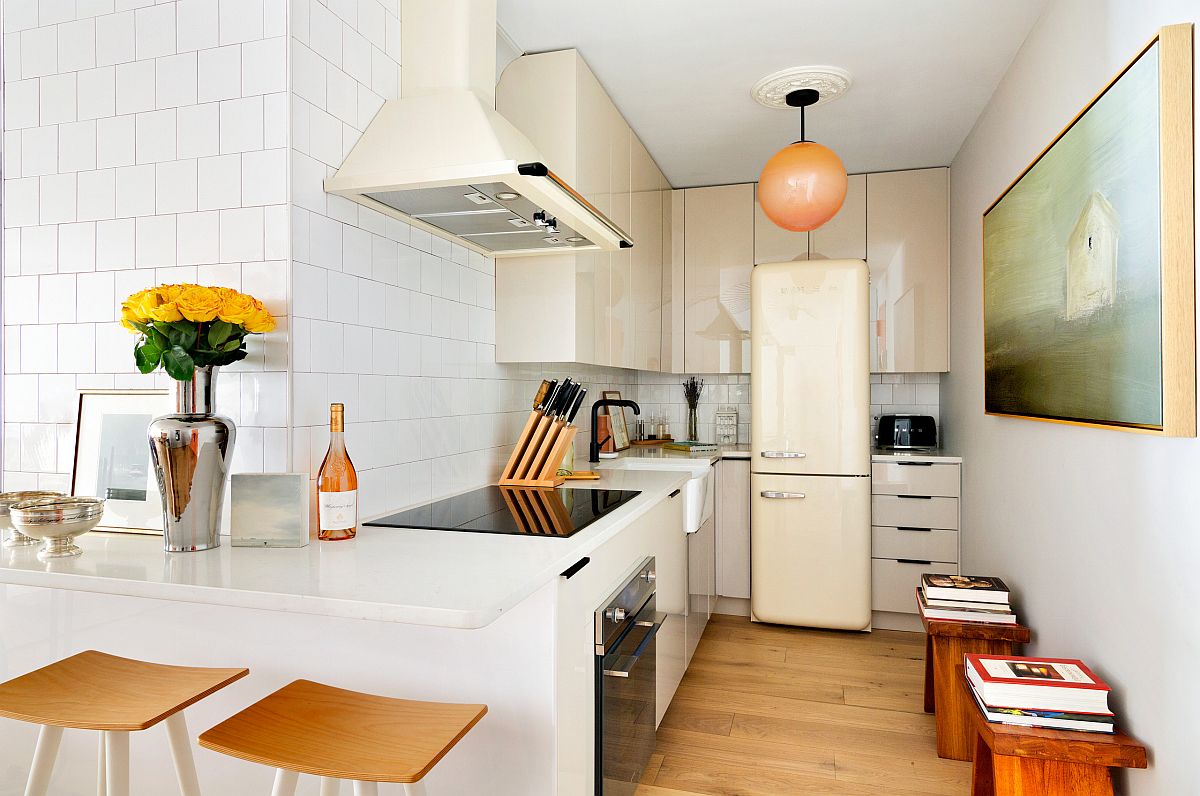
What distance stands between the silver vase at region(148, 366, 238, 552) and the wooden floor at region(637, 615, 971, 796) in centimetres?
150

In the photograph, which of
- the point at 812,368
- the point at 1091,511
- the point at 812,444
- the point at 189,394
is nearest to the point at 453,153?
the point at 189,394

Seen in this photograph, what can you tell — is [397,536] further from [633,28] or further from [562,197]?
[633,28]

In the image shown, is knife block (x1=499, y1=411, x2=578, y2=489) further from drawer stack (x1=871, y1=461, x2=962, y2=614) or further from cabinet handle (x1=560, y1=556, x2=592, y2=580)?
drawer stack (x1=871, y1=461, x2=962, y2=614)

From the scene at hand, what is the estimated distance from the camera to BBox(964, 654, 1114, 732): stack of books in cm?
174

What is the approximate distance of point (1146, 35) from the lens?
5.33 ft

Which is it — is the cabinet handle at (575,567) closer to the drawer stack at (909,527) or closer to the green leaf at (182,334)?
the green leaf at (182,334)

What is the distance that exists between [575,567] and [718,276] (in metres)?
3.12

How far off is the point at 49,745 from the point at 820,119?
341 centimetres

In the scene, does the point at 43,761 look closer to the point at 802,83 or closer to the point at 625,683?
the point at 625,683

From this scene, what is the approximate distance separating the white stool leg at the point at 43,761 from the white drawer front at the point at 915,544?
11.2 feet

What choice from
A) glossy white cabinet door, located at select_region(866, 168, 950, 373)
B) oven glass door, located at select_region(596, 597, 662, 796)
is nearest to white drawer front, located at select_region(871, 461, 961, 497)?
glossy white cabinet door, located at select_region(866, 168, 950, 373)

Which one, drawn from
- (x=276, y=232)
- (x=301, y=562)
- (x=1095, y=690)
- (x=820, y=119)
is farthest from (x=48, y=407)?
(x=820, y=119)

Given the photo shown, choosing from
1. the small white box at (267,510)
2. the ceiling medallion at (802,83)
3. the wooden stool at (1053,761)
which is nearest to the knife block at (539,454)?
the small white box at (267,510)

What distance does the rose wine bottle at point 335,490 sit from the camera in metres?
1.62
